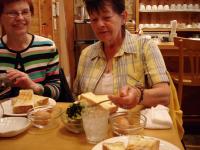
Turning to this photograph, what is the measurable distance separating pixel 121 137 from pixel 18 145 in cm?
38

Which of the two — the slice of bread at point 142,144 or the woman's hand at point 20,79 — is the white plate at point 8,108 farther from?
the slice of bread at point 142,144

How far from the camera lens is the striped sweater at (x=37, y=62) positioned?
182 cm

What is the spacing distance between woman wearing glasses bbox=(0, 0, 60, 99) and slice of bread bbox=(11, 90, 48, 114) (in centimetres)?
22

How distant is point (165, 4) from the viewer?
486 cm

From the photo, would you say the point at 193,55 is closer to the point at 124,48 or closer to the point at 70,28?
the point at 124,48

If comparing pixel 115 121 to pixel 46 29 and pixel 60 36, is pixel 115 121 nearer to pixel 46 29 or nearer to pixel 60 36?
pixel 46 29

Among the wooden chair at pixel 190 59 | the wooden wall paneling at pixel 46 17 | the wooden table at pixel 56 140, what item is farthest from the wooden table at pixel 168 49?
the wooden table at pixel 56 140

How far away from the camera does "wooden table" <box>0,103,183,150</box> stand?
1057mm

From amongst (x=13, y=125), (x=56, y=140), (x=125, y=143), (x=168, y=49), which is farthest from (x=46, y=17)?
(x=125, y=143)

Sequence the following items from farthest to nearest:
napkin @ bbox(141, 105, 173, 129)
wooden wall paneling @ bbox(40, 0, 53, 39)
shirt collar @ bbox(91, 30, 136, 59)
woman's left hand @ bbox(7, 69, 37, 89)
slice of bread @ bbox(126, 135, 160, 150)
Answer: wooden wall paneling @ bbox(40, 0, 53, 39)
shirt collar @ bbox(91, 30, 136, 59)
woman's left hand @ bbox(7, 69, 37, 89)
napkin @ bbox(141, 105, 173, 129)
slice of bread @ bbox(126, 135, 160, 150)

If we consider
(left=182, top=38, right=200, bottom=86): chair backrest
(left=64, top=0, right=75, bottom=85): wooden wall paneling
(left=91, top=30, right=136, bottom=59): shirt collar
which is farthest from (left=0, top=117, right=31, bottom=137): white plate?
(left=64, top=0, right=75, bottom=85): wooden wall paneling

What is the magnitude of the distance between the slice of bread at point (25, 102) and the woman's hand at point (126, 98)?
1.23 feet

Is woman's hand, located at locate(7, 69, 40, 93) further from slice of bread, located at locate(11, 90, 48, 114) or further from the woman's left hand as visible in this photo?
slice of bread, located at locate(11, 90, 48, 114)

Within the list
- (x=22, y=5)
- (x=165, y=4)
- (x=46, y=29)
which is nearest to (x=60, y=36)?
(x=46, y=29)
